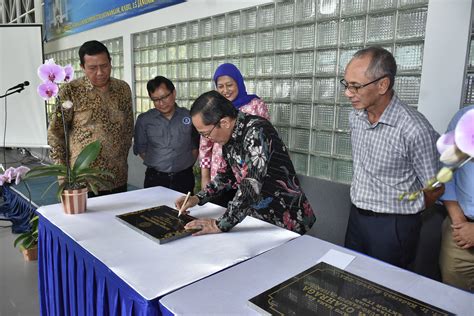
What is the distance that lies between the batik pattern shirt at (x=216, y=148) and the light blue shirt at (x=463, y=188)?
0.92m

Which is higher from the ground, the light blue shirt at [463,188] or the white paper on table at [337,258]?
the light blue shirt at [463,188]

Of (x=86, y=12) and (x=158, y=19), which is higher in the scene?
(x=86, y=12)

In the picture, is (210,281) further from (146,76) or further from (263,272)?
(146,76)

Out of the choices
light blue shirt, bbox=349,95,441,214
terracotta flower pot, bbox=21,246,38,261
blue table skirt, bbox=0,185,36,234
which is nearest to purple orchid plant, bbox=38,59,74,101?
light blue shirt, bbox=349,95,441,214

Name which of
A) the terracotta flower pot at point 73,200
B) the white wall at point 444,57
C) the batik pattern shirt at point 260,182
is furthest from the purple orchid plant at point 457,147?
the white wall at point 444,57

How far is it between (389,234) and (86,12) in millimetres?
4331

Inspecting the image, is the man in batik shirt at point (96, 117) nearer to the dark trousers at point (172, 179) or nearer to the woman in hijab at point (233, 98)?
the dark trousers at point (172, 179)

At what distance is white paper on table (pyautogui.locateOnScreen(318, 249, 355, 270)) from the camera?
896 mm

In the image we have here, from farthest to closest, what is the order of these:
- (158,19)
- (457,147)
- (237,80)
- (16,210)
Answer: (16,210)
(158,19)
(237,80)
(457,147)

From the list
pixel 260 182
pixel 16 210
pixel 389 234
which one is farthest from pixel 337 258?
pixel 16 210

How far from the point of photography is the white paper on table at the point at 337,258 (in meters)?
0.90

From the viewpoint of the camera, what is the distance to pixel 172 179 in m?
2.12

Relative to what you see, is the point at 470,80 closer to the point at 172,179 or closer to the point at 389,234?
the point at 389,234

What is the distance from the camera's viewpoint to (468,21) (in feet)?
4.67
